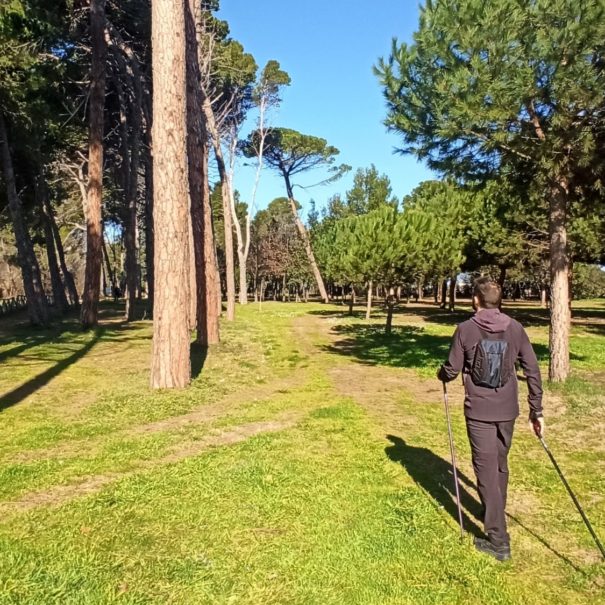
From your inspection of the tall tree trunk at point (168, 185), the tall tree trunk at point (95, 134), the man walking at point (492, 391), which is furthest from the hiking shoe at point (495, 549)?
the tall tree trunk at point (95, 134)

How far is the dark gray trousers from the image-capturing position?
369 cm

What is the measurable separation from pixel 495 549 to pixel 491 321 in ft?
5.32

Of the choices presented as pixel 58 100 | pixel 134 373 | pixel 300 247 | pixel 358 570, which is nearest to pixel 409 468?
pixel 358 570

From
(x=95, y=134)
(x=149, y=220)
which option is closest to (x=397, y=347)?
(x=95, y=134)

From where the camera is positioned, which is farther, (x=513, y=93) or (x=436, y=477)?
(x=513, y=93)

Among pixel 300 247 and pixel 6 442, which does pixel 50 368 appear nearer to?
pixel 6 442

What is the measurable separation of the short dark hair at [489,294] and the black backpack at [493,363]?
22 cm

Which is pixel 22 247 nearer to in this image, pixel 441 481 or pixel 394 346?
pixel 394 346

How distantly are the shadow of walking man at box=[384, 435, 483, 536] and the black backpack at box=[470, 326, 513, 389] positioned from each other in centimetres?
125

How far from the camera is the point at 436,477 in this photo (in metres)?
5.16

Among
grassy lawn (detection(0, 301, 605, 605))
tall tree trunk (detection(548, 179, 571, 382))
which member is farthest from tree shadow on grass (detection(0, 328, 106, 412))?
tall tree trunk (detection(548, 179, 571, 382))

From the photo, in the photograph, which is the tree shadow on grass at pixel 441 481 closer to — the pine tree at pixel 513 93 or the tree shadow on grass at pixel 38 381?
the pine tree at pixel 513 93

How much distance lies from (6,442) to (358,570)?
4.69 metres

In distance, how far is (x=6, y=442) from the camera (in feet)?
20.0
